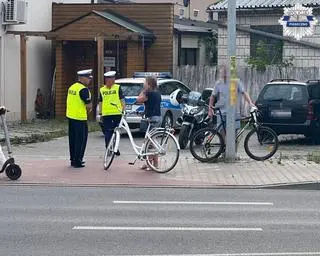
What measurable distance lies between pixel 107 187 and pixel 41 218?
3159 mm

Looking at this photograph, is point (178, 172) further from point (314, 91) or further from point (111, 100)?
point (314, 91)

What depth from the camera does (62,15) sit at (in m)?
29.6

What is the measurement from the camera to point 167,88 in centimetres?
2342

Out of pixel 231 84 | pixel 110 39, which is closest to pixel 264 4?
pixel 110 39

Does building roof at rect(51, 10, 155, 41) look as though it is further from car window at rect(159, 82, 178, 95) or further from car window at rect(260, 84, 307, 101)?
car window at rect(260, 84, 307, 101)

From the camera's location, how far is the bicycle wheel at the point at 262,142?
16.2 m

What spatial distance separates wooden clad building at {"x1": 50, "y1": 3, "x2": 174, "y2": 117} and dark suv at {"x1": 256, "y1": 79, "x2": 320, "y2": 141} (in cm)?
809

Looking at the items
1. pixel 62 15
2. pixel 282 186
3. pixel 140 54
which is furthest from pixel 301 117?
pixel 62 15

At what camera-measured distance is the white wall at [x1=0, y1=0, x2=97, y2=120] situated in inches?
1036

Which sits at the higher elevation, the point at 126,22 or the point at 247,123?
the point at 126,22

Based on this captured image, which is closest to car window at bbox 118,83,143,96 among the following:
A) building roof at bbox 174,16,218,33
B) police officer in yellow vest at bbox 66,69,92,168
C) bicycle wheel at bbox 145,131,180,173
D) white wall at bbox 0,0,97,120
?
white wall at bbox 0,0,97,120

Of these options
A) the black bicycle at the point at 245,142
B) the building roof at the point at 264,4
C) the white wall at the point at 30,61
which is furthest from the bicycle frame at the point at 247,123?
the building roof at the point at 264,4

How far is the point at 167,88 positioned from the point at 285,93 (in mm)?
4549

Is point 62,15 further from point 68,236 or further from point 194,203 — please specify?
point 68,236
